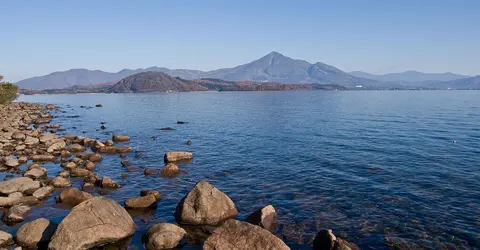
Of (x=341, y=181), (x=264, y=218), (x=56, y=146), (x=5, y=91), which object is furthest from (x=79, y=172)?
(x=5, y=91)

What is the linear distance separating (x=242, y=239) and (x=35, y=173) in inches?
877

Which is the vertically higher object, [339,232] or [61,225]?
[61,225]

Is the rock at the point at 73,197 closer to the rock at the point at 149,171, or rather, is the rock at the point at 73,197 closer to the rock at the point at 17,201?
the rock at the point at 17,201

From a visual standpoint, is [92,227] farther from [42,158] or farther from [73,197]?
[42,158]

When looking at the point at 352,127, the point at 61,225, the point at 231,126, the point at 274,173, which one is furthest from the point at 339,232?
the point at 231,126

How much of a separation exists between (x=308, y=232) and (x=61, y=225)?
13037mm

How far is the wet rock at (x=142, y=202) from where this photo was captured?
21.1 m

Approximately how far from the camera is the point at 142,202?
21.4 m

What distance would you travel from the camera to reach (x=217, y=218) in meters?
19.3

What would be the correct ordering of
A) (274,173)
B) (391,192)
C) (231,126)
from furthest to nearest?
(231,126) < (274,173) < (391,192)

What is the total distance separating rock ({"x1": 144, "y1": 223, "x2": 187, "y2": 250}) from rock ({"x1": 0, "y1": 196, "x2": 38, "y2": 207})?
10.9 metres

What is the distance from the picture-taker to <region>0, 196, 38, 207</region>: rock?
2112cm

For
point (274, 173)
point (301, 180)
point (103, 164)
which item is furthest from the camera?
point (103, 164)

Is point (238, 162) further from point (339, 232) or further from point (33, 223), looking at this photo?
point (33, 223)
